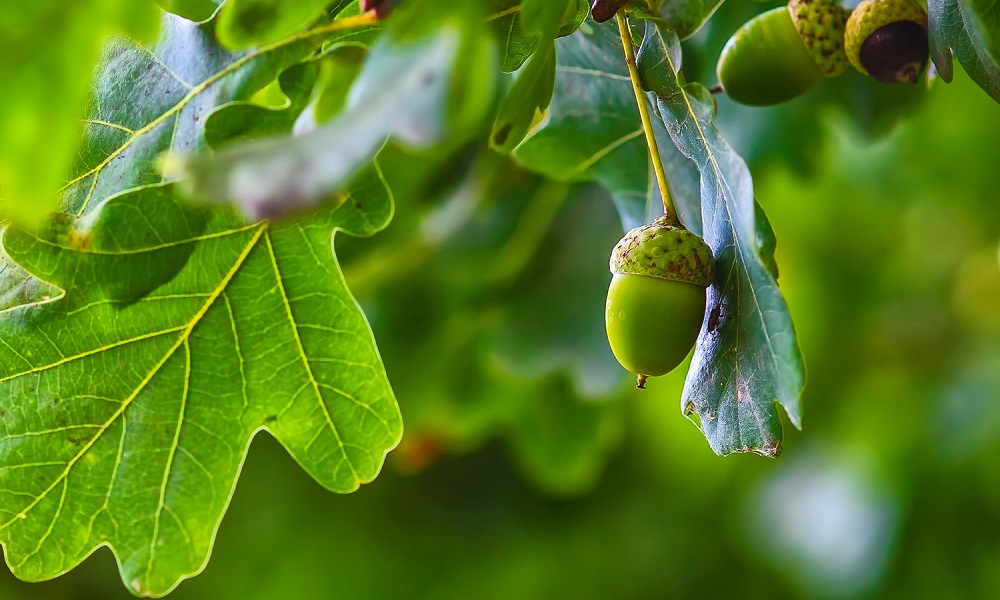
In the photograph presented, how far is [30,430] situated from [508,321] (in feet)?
3.91

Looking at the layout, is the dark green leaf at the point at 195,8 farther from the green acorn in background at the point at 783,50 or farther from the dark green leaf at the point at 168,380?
the green acorn in background at the point at 783,50

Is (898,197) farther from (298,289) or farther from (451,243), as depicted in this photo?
(298,289)

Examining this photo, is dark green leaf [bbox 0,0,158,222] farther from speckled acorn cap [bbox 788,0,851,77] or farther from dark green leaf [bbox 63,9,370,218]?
speckled acorn cap [bbox 788,0,851,77]

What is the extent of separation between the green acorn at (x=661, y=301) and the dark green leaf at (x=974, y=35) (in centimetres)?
29

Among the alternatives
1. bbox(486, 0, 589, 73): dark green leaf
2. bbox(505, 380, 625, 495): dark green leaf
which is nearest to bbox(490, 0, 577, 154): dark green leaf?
bbox(486, 0, 589, 73): dark green leaf

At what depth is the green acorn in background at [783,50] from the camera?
106 centimetres

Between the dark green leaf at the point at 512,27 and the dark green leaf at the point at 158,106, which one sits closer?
the dark green leaf at the point at 512,27

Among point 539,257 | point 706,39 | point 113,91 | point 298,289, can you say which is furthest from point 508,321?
point 113,91

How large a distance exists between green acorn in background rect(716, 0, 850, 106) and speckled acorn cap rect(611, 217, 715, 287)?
0.78ft

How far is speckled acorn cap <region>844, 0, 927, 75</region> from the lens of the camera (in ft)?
3.44

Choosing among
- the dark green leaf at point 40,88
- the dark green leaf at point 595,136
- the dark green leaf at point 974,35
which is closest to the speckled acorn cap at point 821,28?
the dark green leaf at point 974,35

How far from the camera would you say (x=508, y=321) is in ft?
6.96

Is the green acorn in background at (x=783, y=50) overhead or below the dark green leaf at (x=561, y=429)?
overhead

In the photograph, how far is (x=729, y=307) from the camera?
897mm
